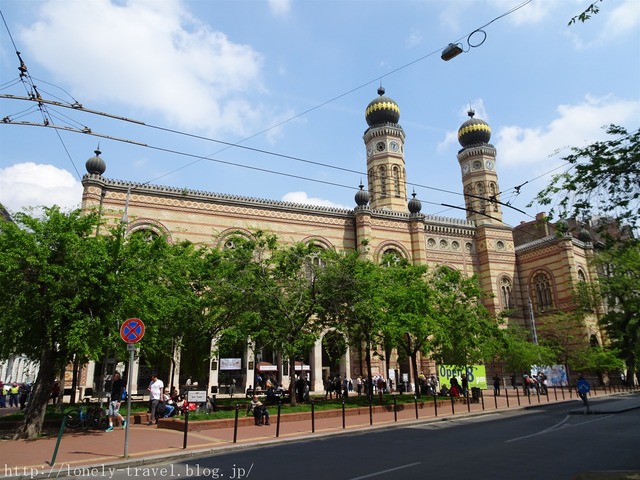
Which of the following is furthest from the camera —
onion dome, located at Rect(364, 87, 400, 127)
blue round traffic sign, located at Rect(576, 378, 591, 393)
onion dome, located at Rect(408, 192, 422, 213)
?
onion dome, located at Rect(364, 87, 400, 127)

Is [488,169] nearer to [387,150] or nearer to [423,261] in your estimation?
[387,150]

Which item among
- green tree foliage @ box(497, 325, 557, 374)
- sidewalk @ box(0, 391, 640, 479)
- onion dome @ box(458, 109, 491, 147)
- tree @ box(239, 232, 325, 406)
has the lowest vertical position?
sidewalk @ box(0, 391, 640, 479)

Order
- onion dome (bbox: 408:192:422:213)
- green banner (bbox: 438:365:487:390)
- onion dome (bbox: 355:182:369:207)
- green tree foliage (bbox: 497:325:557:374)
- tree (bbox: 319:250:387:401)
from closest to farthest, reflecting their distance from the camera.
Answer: tree (bbox: 319:250:387:401), green banner (bbox: 438:365:487:390), green tree foliage (bbox: 497:325:557:374), onion dome (bbox: 355:182:369:207), onion dome (bbox: 408:192:422:213)

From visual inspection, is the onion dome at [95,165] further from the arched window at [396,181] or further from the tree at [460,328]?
the arched window at [396,181]

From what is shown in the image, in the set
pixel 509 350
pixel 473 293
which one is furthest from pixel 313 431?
pixel 509 350

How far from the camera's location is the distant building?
2545cm

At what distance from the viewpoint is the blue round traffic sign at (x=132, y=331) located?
9273 mm

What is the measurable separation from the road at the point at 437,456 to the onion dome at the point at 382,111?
97.4 feet

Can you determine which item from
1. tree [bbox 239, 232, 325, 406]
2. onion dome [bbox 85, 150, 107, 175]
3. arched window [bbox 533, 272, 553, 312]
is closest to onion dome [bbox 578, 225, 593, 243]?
arched window [bbox 533, 272, 553, 312]

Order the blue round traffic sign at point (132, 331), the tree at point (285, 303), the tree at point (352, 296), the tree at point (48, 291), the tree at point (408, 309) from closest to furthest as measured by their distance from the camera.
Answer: the blue round traffic sign at point (132, 331), the tree at point (48, 291), the tree at point (285, 303), the tree at point (352, 296), the tree at point (408, 309)

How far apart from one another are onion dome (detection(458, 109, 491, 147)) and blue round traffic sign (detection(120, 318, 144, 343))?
37249mm

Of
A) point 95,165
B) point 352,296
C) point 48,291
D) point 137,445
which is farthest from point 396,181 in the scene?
point 137,445

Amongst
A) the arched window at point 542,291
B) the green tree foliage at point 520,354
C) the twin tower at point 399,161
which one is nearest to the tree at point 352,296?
the green tree foliage at point 520,354

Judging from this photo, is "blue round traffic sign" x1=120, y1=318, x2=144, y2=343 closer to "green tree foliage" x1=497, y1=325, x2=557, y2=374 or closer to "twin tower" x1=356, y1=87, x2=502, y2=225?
"green tree foliage" x1=497, y1=325, x2=557, y2=374
